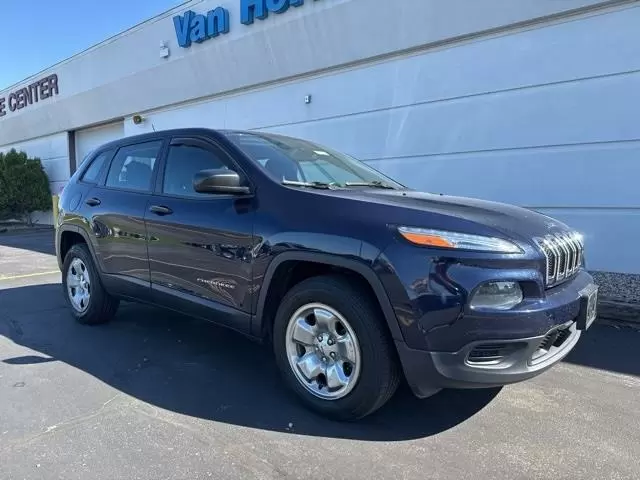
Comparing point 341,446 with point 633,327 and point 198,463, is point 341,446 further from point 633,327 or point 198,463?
point 633,327

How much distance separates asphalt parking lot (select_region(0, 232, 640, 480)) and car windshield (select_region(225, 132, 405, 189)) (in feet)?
4.79

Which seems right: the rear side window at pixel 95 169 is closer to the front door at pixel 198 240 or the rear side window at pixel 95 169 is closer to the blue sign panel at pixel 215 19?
the front door at pixel 198 240

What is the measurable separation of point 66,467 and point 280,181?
199cm

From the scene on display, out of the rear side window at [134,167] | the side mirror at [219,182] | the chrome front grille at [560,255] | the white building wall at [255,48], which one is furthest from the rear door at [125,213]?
the white building wall at [255,48]

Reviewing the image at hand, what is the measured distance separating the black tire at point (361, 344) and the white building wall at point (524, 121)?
5095 millimetres

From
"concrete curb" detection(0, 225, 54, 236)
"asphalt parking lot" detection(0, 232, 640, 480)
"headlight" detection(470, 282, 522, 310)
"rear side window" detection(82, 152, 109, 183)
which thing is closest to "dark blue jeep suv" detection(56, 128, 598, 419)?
"headlight" detection(470, 282, 522, 310)

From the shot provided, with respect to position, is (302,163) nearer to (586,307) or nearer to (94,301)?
(586,307)

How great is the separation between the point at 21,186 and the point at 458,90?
16436mm

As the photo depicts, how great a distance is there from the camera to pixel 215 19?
11.2 meters

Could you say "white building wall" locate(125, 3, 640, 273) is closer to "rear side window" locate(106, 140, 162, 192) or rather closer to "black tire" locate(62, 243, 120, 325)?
"rear side window" locate(106, 140, 162, 192)

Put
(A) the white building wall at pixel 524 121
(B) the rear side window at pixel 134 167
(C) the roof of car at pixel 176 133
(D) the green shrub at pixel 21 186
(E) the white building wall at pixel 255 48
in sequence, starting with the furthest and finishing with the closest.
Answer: (D) the green shrub at pixel 21 186
(E) the white building wall at pixel 255 48
(A) the white building wall at pixel 524 121
(B) the rear side window at pixel 134 167
(C) the roof of car at pixel 176 133

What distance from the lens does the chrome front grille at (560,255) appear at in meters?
2.88

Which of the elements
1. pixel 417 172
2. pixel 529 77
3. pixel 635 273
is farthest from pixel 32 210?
pixel 635 273

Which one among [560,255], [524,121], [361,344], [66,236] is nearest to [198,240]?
[361,344]
